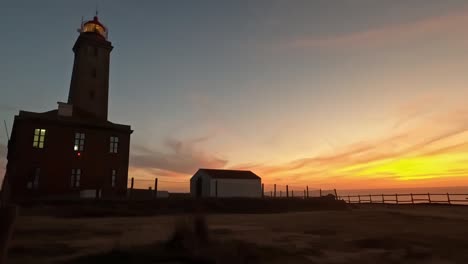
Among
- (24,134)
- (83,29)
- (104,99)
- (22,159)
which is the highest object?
(83,29)

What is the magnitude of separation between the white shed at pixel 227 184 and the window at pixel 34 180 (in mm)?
16504

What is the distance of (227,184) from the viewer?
1438 inches

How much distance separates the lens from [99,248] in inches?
372

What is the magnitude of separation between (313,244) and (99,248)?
6.74 meters

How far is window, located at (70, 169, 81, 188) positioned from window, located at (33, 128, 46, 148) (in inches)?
139

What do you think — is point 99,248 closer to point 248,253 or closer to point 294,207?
point 248,253

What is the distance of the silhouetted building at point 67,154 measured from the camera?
27.4 meters

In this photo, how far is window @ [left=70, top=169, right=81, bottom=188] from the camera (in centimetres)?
2917

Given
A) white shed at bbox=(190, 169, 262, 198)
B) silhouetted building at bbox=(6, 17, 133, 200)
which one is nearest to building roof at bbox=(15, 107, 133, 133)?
silhouetted building at bbox=(6, 17, 133, 200)

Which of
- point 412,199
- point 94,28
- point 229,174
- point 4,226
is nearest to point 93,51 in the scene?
point 94,28

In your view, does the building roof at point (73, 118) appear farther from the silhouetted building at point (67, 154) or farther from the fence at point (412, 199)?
the fence at point (412, 199)

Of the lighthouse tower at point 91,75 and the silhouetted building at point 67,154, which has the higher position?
the lighthouse tower at point 91,75

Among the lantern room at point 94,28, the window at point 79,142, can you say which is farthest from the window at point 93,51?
the window at point 79,142

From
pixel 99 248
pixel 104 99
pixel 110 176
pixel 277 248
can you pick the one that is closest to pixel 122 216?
pixel 110 176
